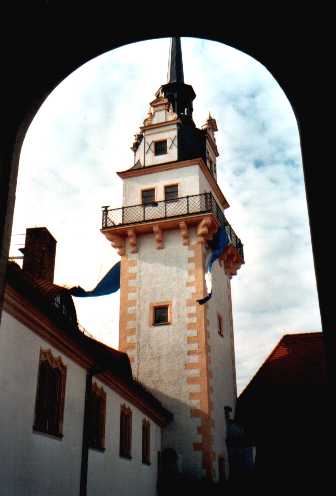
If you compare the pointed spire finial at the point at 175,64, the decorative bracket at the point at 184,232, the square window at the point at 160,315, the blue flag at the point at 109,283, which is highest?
the pointed spire finial at the point at 175,64

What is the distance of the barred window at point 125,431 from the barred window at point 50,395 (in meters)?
5.05

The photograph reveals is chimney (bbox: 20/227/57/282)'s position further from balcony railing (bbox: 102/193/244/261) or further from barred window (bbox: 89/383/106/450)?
balcony railing (bbox: 102/193/244/261)

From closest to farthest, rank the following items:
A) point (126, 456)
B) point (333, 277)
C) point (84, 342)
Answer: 1. point (333, 277)
2. point (84, 342)
3. point (126, 456)

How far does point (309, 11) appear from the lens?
455 centimetres

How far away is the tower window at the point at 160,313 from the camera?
966 inches

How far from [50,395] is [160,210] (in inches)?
589

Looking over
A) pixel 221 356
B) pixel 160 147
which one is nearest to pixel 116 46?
pixel 221 356

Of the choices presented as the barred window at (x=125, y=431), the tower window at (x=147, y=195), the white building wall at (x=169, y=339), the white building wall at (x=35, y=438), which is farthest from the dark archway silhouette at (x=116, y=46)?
the tower window at (x=147, y=195)

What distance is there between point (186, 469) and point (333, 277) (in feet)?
64.1

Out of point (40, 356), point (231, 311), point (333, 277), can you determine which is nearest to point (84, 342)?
point (40, 356)

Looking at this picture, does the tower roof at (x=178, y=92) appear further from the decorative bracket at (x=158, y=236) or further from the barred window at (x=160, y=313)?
the barred window at (x=160, y=313)

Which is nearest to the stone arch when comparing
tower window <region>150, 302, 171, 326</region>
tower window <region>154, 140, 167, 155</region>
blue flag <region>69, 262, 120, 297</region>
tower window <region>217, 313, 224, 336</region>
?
blue flag <region>69, 262, 120, 297</region>

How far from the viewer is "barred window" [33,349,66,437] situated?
11914 mm

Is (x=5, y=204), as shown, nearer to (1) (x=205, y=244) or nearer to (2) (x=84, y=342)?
(2) (x=84, y=342)
